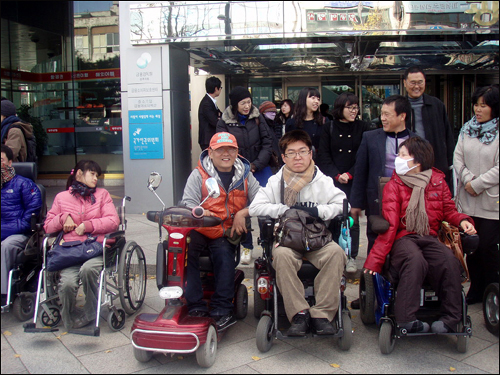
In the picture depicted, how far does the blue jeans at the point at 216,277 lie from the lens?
374cm

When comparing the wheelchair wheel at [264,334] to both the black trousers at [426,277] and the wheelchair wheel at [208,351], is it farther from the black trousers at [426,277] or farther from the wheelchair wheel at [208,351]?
the black trousers at [426,277]

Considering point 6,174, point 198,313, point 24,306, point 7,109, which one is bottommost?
point 24,306

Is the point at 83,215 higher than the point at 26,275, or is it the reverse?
the point at 83,215

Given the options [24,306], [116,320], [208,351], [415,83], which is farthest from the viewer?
[415,83]

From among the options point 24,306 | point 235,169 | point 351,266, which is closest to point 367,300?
point 351,266

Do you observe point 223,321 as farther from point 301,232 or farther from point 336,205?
point 336,205

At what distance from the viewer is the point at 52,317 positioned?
12.8 ft

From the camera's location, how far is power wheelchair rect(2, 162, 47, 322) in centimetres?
410

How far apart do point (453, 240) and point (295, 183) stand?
1.26 m

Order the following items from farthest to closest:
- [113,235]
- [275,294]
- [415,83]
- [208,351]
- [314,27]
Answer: [314,27]
[415,83]
[113,235]
[275,294]
[208,351]

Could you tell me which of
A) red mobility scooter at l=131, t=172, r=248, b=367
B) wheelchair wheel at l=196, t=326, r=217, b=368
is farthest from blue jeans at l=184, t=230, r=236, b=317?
wheelchair wheel at l=196, t=326, r=217, b=368

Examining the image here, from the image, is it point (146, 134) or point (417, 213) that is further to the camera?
point (146, 134)

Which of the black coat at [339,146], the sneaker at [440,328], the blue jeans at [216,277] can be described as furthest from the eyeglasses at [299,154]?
the sneaker at [440,328]

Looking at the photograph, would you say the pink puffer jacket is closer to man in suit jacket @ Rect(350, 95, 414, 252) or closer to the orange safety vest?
the orange safety vest
